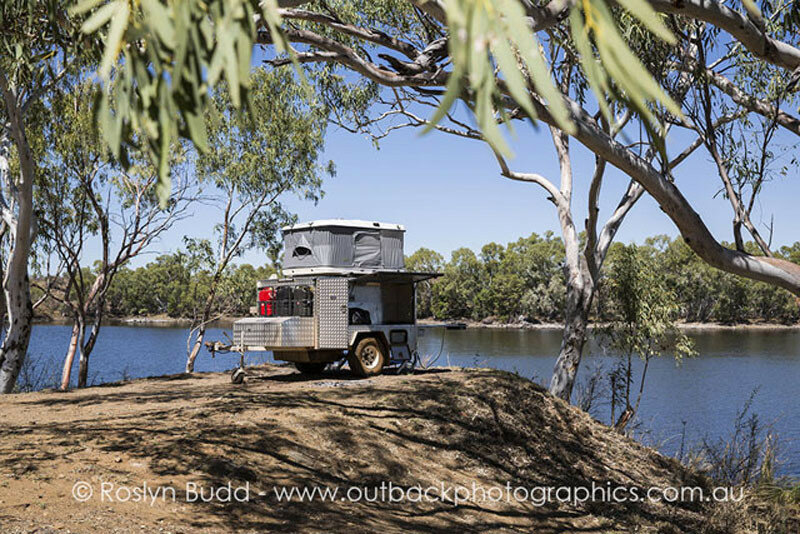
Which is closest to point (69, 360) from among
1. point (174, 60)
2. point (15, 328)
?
point (15, 328)

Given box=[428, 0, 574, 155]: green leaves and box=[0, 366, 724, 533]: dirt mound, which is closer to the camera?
box=[428, 0, 574, 155]: green leaves

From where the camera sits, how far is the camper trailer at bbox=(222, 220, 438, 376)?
37.0 ft

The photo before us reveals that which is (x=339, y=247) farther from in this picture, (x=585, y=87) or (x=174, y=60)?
(x=174, y=60)

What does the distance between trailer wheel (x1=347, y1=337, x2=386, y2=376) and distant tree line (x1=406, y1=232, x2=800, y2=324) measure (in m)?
51.8

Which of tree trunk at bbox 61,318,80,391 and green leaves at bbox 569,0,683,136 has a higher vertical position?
green leaves at bbox 569,0,683,136

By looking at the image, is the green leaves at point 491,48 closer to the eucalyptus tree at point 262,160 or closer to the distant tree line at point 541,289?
the eucalyptus tree at point 262,160

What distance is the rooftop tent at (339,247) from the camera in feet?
39.5

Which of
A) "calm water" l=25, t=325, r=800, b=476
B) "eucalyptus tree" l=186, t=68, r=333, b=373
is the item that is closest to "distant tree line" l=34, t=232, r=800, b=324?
"calm water" l=25, t=325, r=800, b=476

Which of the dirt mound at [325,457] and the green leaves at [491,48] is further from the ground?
the green leaves at [491,48]

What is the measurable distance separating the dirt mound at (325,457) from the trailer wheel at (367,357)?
813 mm

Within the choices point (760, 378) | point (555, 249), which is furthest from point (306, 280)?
point (555, 249)

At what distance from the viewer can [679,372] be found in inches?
1060

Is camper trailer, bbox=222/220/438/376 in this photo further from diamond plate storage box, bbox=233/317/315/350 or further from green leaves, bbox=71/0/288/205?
green leaves, bbox=71/0/288/205

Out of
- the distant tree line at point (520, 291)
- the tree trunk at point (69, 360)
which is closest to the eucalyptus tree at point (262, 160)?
the tree trunk at point (69, 360)
